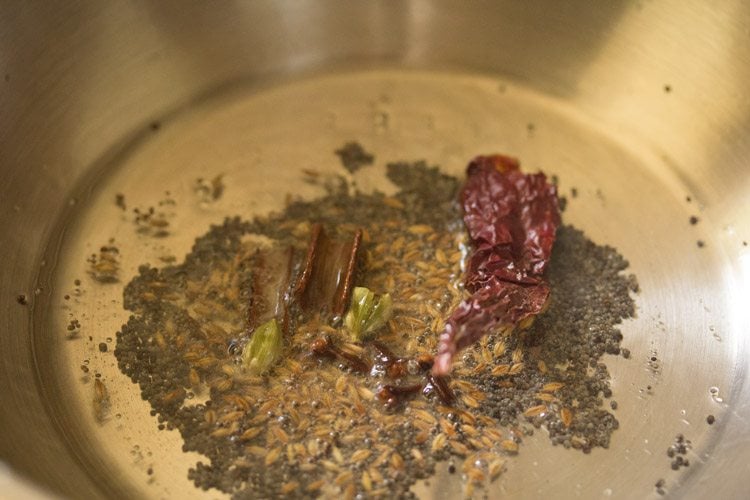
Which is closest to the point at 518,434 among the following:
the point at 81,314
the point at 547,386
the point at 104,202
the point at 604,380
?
the point at 547,386

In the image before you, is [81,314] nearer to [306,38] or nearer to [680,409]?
[306,38]

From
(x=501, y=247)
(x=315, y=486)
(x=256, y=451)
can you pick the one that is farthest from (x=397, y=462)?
(x=501, y=247)

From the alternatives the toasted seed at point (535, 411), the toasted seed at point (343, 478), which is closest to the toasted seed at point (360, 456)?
the toasted seed at point (343, 478)

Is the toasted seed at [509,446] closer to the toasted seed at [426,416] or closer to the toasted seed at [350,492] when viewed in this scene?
the toasted seed at [426,416]

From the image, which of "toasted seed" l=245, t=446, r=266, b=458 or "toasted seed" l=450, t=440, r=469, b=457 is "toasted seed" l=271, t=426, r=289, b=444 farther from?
"toasted seed" l=450, t=440, r=469, b=457

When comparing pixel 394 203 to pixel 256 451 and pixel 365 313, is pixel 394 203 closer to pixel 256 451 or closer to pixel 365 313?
pixel 365 313

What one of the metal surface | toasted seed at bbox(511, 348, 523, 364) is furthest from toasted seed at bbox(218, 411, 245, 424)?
toasted seed at bbox(511, 348, 523, 364)
